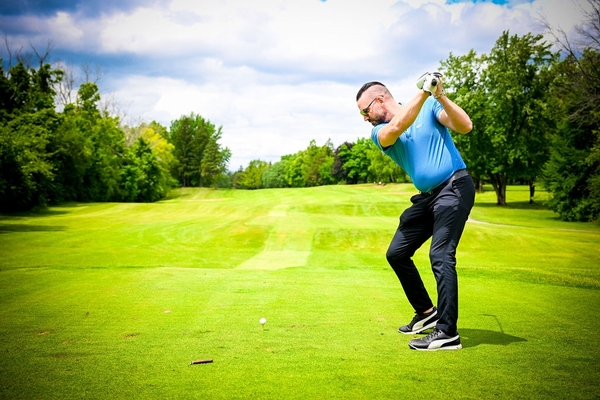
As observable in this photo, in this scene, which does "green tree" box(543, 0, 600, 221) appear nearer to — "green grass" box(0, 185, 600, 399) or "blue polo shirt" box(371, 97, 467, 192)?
"green grass" box(0, 185, 600, 399)

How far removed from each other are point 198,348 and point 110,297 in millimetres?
→ 2773

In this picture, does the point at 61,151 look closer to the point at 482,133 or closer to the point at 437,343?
the point at 482,133

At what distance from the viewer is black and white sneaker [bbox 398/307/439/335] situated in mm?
4078

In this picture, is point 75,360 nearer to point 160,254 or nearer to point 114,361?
point 114,361

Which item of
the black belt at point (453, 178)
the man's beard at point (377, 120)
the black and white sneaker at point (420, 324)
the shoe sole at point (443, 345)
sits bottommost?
the black and white sneaker at point (420, 324)

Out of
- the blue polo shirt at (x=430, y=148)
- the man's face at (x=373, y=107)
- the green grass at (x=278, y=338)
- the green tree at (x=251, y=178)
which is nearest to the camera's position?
the green grass at (x=278, y=338)

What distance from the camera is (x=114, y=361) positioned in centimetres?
308

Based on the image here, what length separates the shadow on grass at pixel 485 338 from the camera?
11.8 ft

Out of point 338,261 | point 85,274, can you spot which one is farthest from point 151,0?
point 85,274

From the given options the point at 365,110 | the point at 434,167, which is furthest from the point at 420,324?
the point at 365,110

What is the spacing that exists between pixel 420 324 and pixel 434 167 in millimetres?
1630

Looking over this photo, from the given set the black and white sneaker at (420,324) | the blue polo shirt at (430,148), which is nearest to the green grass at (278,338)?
the black and white sneaker at (420,324)

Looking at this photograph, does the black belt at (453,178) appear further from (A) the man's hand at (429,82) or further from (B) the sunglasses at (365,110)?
(B) the sunglasses at (365,110)

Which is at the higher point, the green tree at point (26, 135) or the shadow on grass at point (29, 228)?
the green tree at point (26, 135)
